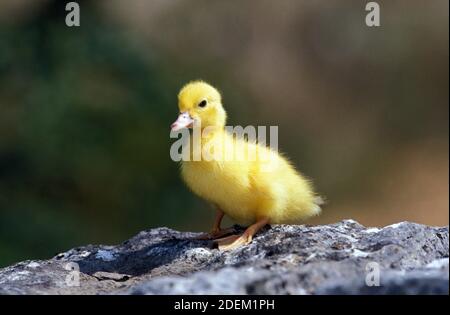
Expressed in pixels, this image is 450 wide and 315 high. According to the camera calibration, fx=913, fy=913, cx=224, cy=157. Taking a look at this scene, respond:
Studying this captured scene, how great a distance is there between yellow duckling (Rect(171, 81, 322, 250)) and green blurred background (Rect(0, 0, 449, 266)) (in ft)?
11.2

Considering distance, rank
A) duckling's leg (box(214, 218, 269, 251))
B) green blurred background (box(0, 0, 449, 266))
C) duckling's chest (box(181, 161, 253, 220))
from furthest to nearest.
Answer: green blurred background (box(0, 0, 449, 266)) < duckling's chest (box(181, 161, 253, 220)) < duckling's leg (box(214, 218, 269, 251))

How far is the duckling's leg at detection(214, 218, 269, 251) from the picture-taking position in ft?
12.9

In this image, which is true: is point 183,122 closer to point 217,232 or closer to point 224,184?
point 224,184

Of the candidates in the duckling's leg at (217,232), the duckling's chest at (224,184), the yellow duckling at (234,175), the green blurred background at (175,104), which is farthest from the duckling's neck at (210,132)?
the green blurred background at (175,104)

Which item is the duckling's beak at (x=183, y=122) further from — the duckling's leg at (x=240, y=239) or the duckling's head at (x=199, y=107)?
the duckling's leg at (x=240, y=239)

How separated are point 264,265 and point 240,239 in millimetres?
856

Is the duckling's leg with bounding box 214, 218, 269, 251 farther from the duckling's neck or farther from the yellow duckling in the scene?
the duckling's neck

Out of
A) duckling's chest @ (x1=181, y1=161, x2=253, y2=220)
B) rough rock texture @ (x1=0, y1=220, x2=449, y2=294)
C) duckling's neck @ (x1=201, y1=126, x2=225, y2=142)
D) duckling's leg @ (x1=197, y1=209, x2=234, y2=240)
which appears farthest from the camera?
duckling's neck @ (x1=201, y1=126, x2=225, y2=142)

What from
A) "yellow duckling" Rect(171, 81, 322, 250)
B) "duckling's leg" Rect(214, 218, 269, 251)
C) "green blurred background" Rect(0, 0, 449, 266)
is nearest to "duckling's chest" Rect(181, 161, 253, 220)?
"yellow duckling" Rect(171, 81, 322, 250)

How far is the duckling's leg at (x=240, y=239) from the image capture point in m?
3.92

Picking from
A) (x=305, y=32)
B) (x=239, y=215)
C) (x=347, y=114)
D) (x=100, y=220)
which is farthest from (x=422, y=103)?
(x=239, y=215)

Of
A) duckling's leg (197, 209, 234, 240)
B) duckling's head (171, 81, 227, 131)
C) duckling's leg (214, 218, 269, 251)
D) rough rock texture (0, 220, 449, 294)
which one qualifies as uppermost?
duckling's head (171, 81, 227, 131)

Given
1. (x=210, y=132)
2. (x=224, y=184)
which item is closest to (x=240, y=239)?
(x=224, y=184)
